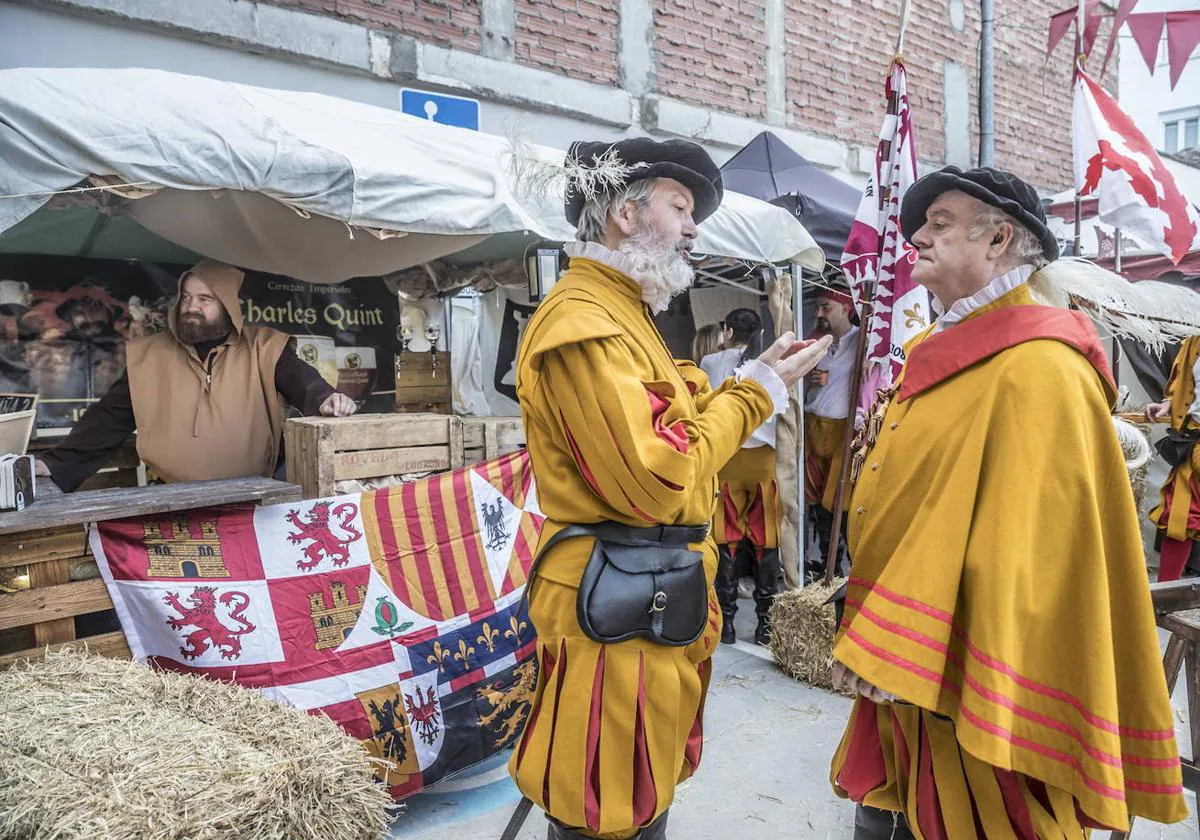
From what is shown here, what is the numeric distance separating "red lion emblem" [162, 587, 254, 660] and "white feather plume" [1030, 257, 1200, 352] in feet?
8.80

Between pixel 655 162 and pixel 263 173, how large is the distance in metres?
1.60

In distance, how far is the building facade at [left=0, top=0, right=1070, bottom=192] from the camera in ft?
16.8

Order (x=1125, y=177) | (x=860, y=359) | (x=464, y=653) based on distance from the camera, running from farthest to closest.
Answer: (x=1125, y=177) < (x=860, y=359) < (x=464, y=653)

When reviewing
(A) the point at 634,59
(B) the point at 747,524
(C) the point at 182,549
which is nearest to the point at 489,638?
(C) the point at 182,549

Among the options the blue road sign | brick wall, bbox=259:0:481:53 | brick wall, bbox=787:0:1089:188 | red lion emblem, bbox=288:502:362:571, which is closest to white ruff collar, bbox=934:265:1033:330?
red lion emblem, bbox=288:502:362:571

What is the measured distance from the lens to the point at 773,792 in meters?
3.13

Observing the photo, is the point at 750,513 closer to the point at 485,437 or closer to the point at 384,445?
the point at 485,437

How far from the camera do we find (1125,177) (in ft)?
15.8

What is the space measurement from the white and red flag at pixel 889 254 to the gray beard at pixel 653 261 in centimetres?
204

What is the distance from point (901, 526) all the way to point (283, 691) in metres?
2.17

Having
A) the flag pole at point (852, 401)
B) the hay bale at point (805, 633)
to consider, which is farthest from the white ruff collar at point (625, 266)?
the hay bale at point (805, 633)

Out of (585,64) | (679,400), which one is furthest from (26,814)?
(585,64)

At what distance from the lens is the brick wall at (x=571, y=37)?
268 inches

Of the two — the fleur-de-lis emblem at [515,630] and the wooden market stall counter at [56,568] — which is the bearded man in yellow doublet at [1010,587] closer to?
the fleur-de-lis emblem at [515,630]
